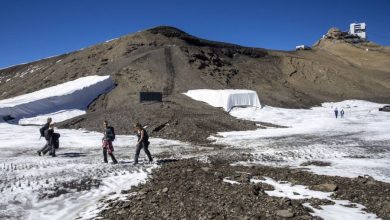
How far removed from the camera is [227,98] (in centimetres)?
4025

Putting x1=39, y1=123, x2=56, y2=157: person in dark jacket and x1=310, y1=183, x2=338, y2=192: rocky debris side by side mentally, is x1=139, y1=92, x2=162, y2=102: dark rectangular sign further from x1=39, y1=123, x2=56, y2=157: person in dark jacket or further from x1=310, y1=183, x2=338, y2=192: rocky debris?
x1=310, y1=183, x2=338, y2=192: rocky debris

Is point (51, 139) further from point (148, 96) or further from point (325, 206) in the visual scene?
point (148, 96)

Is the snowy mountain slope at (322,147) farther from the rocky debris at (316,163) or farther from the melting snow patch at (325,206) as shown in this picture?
the melting snow patch at (325,206)

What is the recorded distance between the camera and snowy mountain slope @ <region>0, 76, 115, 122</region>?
3719 cm

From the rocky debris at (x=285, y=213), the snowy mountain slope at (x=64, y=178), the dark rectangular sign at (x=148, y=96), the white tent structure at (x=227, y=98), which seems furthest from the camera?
the white tent structure at (x=227, y=98)

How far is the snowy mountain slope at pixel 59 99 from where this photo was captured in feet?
122

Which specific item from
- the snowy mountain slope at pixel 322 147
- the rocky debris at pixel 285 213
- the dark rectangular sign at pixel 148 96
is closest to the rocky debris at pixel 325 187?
the snowy mountain slope at pixel 322 147

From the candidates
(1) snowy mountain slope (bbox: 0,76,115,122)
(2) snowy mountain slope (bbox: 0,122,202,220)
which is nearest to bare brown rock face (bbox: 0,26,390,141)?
(1) snowy mountain slope (bbox: 0,76,115,122)

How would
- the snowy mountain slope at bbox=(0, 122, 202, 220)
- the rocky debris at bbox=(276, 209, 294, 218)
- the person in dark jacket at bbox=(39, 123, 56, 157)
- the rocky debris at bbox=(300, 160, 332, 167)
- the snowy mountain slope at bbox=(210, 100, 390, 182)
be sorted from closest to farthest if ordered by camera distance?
the rocky debris at bbox=(276, 209, 294, 218)
the snowy mountain slope at bbox=(0, 122, 202, 220)
the snowy mountain slope at bbox=(210, 100, 390, 182)
the rocky debris at bbox=(300, 160, 332, 167)
the person in dark jacket at bbox=(39, 123, 56, 157)

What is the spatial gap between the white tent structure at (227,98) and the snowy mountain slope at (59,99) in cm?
1072

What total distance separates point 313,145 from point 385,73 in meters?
59.2

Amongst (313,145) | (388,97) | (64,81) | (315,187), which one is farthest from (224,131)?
(388,97)

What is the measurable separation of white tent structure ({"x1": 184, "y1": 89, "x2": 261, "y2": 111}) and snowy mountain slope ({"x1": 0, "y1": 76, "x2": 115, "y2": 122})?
10.7 m

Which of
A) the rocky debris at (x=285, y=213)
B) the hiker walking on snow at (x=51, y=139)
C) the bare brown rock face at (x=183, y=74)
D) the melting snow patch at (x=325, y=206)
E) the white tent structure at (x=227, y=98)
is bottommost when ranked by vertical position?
the melting snow patch at (x=325, y=206)
